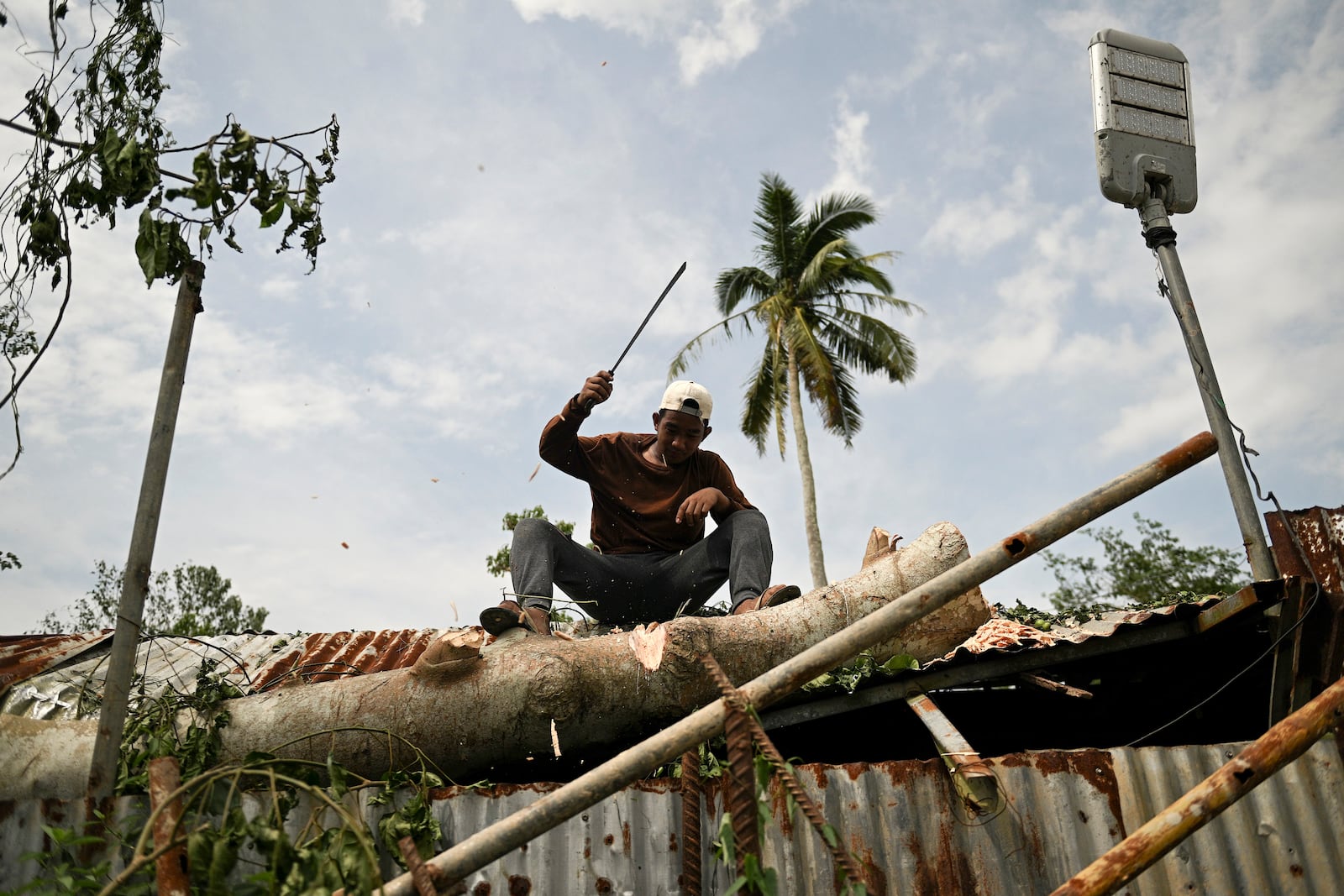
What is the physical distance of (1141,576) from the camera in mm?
26844

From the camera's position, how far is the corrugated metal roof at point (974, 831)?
2951mm

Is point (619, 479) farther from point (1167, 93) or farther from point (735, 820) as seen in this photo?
point (1167, 93)

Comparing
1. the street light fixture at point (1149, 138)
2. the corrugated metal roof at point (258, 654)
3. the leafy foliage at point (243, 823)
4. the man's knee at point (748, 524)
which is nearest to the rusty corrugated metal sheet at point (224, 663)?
the corrugated metal roof at point (258, 654)

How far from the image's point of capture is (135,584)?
2508 mm

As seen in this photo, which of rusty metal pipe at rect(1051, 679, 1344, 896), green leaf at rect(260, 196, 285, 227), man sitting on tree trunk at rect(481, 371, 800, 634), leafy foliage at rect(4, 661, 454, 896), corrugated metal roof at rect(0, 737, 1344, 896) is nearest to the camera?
rusty metal pipe at rect(1051, 679, 1344, 896)

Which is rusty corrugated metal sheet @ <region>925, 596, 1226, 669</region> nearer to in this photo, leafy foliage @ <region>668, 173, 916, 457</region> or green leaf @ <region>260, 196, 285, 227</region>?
green leaf @ <region>260, 196, 285, 227</region>

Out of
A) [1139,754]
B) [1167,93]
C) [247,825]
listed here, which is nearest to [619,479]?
[1139,754]

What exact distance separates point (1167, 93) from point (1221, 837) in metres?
4.33

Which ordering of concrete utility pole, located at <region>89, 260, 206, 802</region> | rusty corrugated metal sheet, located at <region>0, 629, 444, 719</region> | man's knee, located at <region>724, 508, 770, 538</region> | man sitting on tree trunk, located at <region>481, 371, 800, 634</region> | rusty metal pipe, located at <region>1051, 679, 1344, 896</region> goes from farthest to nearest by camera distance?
man's knee, located at <region>724, 508, 770, 538</region>, man sitting on tree trunk, located at <region>481, 371, 800, 634</region>, rusty corrugated metal sheet, located at <region>0, 629, 444, 719</region>, concrete utility pole, located at <region>89, 260, 206, 802</region>, rusty metal pipe, located at <region>1051, 679, 1344, 896</region>

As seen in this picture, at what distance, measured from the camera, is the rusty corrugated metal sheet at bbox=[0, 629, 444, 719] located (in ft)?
13.3

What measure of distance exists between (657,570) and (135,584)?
267cm

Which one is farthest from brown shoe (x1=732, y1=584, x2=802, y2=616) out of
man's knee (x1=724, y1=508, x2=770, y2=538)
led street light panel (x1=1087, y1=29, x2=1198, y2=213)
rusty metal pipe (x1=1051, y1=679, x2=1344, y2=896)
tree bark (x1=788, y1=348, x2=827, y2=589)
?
tree bark (x1=788, y1=348, x2=827, y2=589)

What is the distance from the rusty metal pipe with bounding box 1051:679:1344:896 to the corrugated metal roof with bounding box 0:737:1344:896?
3.91ft

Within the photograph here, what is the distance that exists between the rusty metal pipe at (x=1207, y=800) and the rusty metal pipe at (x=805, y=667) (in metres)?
A: 0.57
